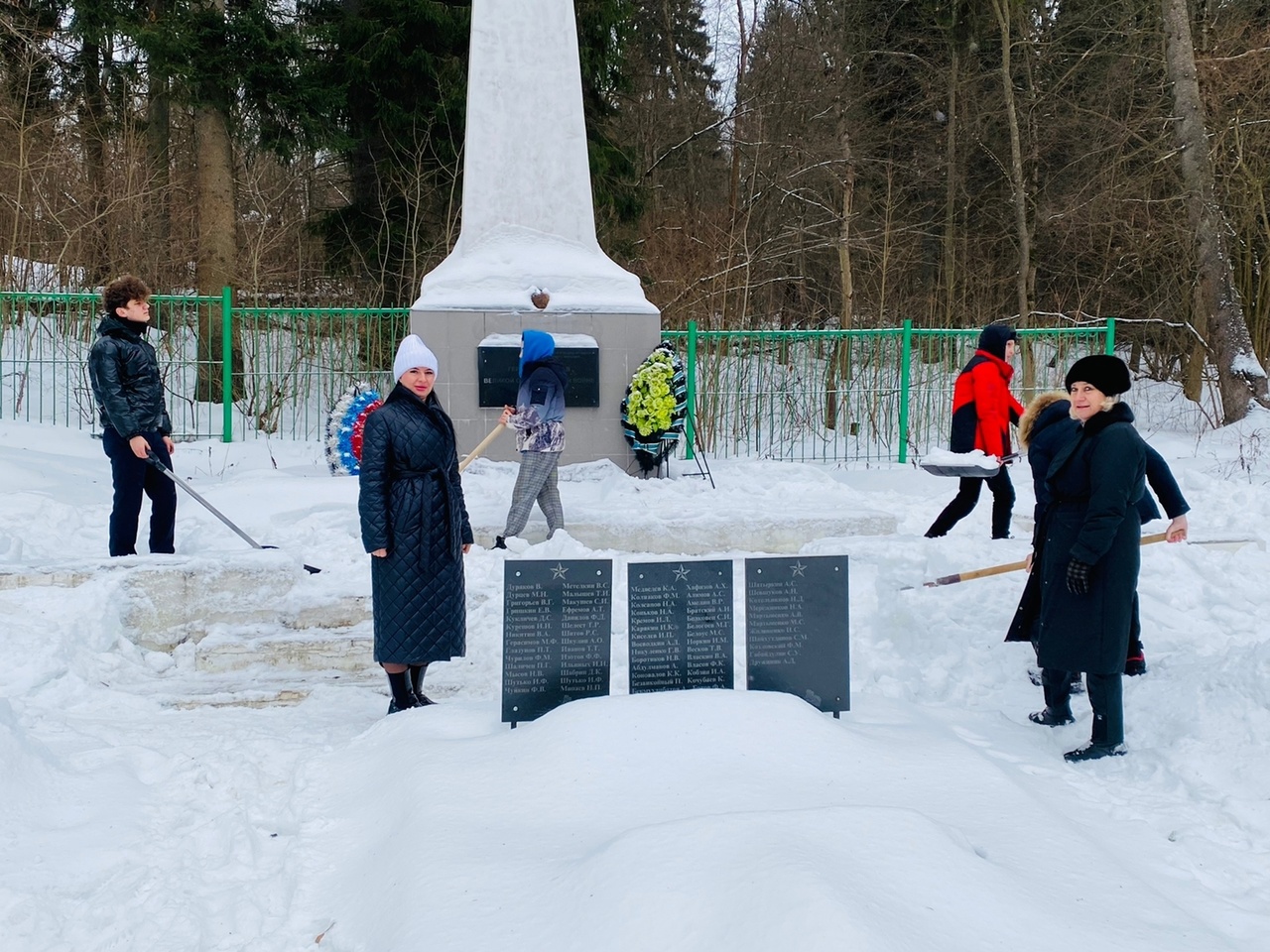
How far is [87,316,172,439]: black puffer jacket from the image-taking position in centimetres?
648

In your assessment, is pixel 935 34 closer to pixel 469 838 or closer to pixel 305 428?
pixel 305 428

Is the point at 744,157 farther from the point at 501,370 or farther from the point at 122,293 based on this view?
the point at 122,293

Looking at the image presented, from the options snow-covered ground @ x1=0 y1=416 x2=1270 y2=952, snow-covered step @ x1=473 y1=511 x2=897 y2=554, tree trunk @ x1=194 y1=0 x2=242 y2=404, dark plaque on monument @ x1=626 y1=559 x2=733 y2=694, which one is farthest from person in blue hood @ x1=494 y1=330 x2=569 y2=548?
tree trunk @ x1=194 y1=0 x2=242 y2=404

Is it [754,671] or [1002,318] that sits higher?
[1002,318]

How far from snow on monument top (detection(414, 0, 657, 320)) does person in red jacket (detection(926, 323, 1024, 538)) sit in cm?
401

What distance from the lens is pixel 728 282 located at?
64.1ft

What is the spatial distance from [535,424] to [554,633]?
11.9 ft

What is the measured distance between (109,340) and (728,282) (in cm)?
1401

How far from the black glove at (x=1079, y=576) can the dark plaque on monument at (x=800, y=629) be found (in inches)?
34.0

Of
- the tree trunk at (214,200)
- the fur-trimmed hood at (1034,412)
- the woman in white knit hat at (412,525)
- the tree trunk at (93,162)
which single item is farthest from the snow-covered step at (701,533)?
the tree trunk at (93,162)

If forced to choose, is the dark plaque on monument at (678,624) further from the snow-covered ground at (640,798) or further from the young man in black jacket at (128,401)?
the young man in black jacket at (128,401)

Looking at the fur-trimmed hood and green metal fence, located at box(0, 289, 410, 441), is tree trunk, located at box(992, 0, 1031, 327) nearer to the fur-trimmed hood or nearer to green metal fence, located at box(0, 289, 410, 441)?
green metal fence, located at box(0, 289, 410, 441)

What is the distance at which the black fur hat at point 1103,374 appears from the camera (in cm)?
446

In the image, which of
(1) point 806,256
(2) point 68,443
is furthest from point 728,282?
(2) point 68,443
